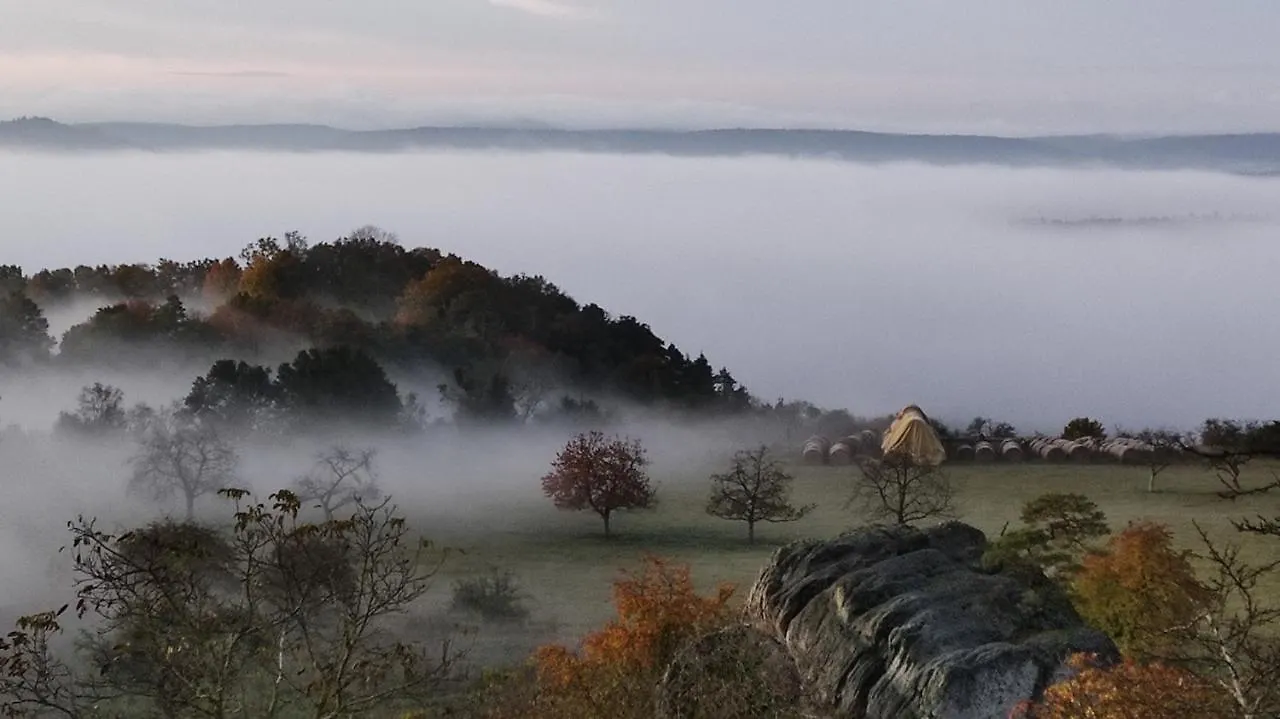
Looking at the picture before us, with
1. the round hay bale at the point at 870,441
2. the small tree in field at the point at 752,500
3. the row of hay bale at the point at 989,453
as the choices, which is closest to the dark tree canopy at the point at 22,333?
the small tree in field at the point at 752,500

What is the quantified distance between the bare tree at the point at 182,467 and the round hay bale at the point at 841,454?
29458 mm

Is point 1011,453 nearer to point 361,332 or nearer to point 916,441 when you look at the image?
point 916,441

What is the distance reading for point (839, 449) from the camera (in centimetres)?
6359

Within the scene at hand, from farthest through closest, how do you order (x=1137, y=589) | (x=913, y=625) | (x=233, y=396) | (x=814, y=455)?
1. (x=814, y=455)
2. (x=233, y=396)
3. (x=1137, y=589)
4. (x=913, y=625)

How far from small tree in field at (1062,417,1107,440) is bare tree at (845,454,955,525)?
1651cm

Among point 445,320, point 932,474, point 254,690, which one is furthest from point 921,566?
point 445,320

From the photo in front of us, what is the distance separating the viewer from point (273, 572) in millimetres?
35500

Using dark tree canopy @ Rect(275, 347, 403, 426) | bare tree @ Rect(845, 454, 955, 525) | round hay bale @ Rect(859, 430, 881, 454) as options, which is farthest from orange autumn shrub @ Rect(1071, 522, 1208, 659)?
dark tree canopy @ Rect(275, 347, 403, 426)

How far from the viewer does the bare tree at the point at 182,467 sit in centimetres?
4953

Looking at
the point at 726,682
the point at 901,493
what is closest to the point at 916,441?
the point at 901,493

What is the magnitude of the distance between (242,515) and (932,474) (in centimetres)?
4234

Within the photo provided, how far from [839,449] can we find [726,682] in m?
41.7

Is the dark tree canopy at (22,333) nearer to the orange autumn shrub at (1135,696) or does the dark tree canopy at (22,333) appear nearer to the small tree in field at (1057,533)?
the small tree in field at (1057,533)

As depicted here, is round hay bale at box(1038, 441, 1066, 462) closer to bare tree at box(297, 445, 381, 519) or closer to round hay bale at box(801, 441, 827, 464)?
round hay bale at box(801, 441, 827, 464)
